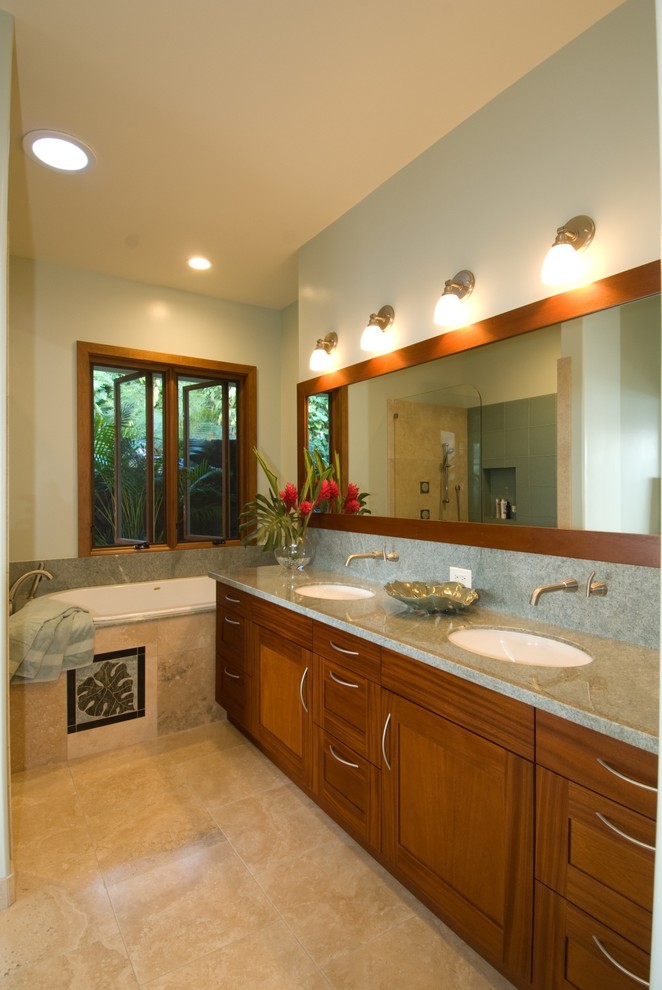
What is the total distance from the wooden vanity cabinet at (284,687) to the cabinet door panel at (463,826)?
1.74 ft

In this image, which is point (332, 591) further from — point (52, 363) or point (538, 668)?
point (52, 363)

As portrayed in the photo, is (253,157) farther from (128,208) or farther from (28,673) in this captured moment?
(28,673)

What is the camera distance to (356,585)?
2.53 metres

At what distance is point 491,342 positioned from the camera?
1961mm

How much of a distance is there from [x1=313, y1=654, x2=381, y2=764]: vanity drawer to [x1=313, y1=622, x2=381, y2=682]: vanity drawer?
2 cm

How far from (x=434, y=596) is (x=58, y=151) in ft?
7.67

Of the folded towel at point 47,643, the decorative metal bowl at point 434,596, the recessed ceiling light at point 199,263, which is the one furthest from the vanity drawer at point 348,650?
the recessed ceiling light at point 199,263

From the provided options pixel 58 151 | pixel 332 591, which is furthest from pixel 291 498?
pixel 58 151

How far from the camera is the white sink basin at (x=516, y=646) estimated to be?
1.54 m

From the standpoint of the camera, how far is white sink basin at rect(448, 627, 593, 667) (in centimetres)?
154

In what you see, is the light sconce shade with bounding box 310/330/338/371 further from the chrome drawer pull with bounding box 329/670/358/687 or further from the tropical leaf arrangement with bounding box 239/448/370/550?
the chrome drawer pull with bounding box 329/670/358/687

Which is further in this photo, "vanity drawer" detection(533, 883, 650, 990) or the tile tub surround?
the tile tub surround

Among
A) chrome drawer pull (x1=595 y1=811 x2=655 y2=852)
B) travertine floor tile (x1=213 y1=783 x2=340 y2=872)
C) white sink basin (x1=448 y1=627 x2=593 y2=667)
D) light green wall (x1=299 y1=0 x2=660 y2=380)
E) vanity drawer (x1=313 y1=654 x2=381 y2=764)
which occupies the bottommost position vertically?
travertine floor tile (x1=213 y1=783 x2=340 y2=872)

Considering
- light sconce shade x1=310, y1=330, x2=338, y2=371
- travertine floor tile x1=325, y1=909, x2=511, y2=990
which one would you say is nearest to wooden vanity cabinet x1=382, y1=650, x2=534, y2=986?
travertine floor tile x1=325, y1=909, x2=511, y2=990
